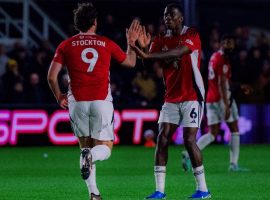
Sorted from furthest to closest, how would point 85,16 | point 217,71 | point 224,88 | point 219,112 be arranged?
point 219,112 < point 224,88 < point 217,71 < point 85,16

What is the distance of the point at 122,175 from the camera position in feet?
53.2

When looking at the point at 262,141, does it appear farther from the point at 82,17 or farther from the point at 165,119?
the point at 82,17

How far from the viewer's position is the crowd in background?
2395 centimetres

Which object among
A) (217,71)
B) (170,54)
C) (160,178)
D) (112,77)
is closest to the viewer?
(170,54)

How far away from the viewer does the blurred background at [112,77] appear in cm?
2306

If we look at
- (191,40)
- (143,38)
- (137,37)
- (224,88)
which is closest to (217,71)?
(224,88)

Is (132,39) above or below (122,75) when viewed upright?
above

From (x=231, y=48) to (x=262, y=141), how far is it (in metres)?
7.92

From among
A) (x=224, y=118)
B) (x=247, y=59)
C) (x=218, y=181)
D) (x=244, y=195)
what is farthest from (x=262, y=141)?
(x=244, y=195)

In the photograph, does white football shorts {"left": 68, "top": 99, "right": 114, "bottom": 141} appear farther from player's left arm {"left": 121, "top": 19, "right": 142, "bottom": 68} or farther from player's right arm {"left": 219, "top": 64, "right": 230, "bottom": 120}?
player's right arm {"left": 219, "top": 64, "right": 230, "bottom": 120}

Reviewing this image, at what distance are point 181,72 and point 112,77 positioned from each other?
42.7 ft

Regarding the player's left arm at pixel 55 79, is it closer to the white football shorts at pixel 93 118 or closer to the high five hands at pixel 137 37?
the white football shorts at pixel 93 118

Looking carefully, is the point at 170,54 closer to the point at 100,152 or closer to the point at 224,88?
the point at 100,152

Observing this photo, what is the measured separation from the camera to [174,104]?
12.8 meters
